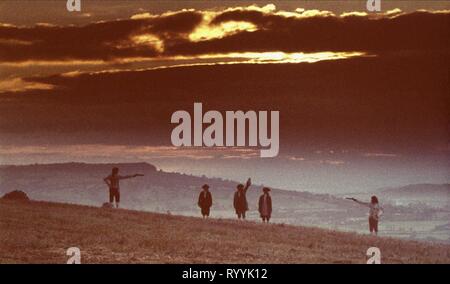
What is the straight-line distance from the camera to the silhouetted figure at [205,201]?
39438mm

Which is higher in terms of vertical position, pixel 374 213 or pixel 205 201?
pixel 205 201

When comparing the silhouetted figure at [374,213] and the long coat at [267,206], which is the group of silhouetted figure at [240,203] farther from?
the silhouetted figure at [374,213]

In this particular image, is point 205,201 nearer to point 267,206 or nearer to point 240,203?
point 240,203

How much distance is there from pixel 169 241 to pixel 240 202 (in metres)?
6.49

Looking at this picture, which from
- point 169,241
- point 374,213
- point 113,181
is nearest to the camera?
point 169,241

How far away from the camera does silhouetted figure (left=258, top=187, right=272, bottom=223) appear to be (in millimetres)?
38969

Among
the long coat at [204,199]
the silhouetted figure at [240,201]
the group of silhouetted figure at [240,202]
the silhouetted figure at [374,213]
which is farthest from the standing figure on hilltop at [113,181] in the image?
the silhouetted figure at [374,213]

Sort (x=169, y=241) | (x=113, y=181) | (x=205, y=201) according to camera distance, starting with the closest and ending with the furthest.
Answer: (x=169, y=241)
(x=113, y=181)
(x=205, y=201)

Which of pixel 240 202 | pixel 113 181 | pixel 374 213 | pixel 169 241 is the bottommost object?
pixel 169 241

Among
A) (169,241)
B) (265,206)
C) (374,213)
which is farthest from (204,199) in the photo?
(374,213)

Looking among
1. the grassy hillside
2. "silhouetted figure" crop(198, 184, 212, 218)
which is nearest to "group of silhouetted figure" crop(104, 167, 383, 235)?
"silhouetted figure" crop(198, 184, 212, 218)

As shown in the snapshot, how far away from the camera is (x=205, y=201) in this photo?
39594 mm

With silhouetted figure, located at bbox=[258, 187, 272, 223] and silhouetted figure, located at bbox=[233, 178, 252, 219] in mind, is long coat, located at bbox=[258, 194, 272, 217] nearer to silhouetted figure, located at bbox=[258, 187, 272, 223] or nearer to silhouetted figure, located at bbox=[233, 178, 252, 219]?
silhouetted figure, located at bbox=[258, 187, 272, 223]
